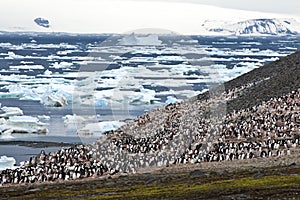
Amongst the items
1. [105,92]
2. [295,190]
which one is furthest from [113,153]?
[105,92]

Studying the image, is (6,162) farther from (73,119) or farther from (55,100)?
(55,100)

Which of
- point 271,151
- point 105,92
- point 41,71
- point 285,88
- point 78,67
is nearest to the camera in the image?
point 271,151

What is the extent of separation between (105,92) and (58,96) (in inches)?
307

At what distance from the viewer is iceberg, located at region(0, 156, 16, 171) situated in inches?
1413

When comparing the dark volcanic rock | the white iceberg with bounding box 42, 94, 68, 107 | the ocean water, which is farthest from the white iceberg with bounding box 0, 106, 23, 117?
the dark volcanic rock

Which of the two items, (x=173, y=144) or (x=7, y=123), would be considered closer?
(x=173, y=144)

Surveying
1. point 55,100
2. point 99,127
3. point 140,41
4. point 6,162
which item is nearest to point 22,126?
point 99,127

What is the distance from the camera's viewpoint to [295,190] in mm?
22719

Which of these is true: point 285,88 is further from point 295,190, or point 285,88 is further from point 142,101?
point 295,190

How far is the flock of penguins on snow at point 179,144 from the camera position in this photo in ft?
105

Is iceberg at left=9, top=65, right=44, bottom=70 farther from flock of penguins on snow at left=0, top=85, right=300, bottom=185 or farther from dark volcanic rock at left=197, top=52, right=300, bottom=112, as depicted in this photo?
flock of penguins on snow at left=0, top=85, right=300, bottom=185

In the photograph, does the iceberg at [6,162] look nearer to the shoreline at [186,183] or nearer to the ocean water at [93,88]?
the ocean water at [93,88]

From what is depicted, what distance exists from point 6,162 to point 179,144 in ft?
30.8

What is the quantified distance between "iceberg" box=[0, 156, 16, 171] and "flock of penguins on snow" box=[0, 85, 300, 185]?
98 cm
